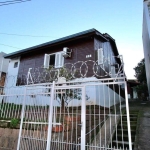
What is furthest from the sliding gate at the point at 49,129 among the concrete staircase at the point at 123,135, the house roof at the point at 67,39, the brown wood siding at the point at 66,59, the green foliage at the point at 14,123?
the house roof at the point at 67,39

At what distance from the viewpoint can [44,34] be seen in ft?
33.1

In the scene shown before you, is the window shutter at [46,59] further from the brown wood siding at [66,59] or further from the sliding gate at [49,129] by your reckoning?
the sliding gate at [49,129]

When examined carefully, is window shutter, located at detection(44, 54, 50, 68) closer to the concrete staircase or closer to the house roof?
the house roof

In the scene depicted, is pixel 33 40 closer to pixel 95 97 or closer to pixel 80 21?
pixel 80 21

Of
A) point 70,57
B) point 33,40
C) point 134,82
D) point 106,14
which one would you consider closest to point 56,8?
point 106,14

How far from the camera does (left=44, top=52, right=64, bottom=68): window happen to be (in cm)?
929

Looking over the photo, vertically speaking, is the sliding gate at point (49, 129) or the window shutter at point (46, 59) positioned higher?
the window shutter at point (46, 59)

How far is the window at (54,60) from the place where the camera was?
30.5 feet

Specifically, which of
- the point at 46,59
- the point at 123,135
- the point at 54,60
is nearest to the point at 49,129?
the point at 123,135

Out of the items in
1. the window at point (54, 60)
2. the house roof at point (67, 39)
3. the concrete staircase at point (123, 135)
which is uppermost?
the house roof at point (67, 39)

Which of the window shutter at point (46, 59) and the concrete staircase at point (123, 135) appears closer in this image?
the concrete staircase at point (123, 135)

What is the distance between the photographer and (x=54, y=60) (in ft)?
33.0

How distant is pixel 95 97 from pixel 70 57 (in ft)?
11.3

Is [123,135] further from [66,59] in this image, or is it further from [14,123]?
[66,59]
